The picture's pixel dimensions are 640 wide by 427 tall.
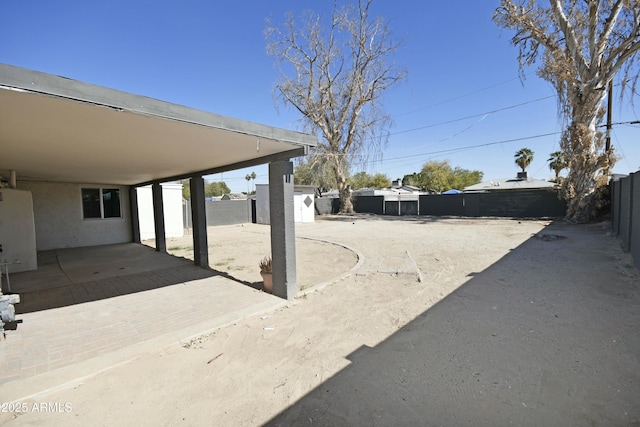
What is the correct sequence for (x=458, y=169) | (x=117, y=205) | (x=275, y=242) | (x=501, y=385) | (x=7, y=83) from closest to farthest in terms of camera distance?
1. (x=7, y=83)
2. (x=501, y=385)
3. (x=275, y=242)
4. (x=117, y=205)
5. (x=458, y=169)

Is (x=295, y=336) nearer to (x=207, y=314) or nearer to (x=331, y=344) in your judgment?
(x=331, y=344)

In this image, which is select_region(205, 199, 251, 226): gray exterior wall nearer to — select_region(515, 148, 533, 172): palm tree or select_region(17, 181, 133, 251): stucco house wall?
select_region(17, 181, 133, 251): stucco house wall

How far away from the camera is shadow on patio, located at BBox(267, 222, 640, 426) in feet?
6.70

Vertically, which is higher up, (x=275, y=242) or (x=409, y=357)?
(x=275, y=242)

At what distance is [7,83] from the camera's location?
6.04 ft

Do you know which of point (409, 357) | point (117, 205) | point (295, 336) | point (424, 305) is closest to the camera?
point (409, 357)

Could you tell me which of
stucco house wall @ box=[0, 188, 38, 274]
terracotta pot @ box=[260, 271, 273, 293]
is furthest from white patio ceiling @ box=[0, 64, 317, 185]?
terracotta pot @ box=[260, 271, 273, 293]

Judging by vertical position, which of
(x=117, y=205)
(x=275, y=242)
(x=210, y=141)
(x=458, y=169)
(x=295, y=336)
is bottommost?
(x=295, y=336)

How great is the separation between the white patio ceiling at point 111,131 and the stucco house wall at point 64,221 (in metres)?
4.30

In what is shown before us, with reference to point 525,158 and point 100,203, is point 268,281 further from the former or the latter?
point 525,158

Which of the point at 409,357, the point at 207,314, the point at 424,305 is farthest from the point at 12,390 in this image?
the point at 424,305

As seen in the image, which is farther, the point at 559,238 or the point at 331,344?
the point at 559,238

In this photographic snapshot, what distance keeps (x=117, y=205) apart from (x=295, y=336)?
34.4ft

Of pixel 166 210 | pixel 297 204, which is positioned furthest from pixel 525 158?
pixel 166 210
